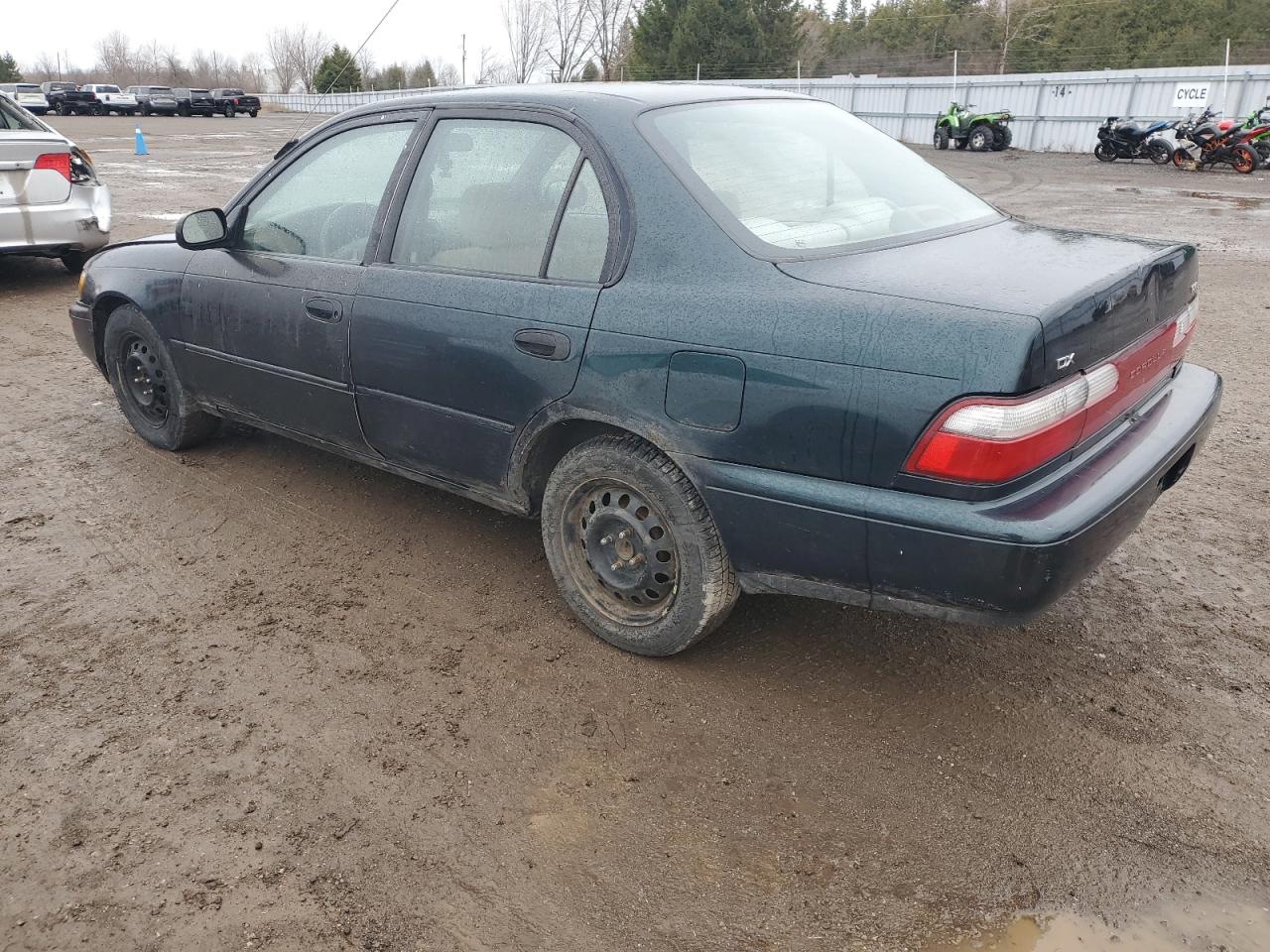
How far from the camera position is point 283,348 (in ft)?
12.1

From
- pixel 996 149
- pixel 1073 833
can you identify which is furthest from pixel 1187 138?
pixel 1073 833

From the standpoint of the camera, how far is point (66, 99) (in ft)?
145

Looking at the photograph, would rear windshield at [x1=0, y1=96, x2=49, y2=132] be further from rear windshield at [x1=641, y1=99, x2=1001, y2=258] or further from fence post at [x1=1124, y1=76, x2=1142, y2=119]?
fence post at [x1=1124, y1=76, x2=1142, y2=119]

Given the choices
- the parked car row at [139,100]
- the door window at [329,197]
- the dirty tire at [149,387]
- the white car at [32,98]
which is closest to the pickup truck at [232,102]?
the parked car row at [139,100]

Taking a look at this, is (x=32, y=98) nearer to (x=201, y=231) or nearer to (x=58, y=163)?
(x=58, y=163)

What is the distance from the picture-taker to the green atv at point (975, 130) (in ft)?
80.5

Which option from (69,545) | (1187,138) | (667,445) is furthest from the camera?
(1187,138)

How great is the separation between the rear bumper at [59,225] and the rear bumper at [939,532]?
738 centimetres

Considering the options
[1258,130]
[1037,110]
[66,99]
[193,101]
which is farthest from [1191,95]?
[66,99]

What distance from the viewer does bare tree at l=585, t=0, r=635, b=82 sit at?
78.1 ft

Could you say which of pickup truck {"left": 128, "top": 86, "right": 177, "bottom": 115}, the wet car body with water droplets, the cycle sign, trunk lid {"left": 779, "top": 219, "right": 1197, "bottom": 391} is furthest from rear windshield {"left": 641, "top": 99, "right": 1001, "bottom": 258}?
pickup truck {"left": 128, "top": 86, "right": 177, "bottom": 115}

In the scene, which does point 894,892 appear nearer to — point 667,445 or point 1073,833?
point 1073,833

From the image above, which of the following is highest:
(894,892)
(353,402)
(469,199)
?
(469,199)

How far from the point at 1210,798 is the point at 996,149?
25.7 m
